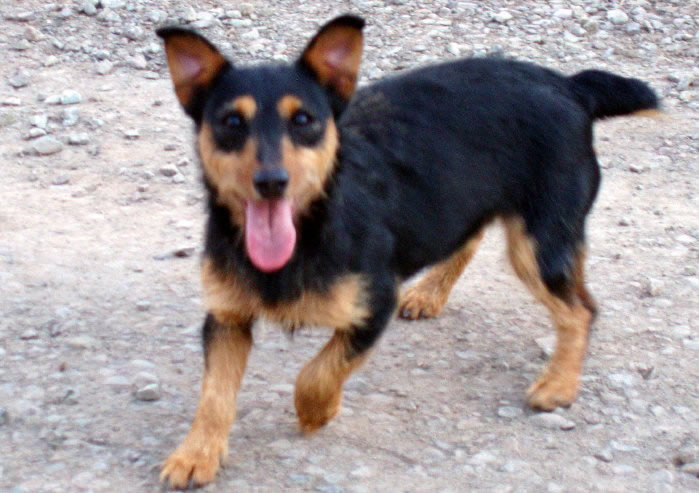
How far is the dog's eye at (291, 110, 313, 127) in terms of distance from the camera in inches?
167

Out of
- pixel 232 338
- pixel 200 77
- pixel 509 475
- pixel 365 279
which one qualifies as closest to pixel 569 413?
pixel 509 475

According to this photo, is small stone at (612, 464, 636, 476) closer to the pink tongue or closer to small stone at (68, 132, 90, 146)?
the pink tongue

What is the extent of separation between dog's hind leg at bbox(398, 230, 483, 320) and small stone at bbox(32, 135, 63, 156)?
3.19 m

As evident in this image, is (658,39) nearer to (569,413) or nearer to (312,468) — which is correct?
(569,413)

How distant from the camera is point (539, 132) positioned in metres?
5.29

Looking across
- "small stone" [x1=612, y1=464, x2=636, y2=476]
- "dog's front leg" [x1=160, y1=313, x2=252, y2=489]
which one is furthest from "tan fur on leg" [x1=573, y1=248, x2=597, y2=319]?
"dog's front leg" [x1=160, y1=313, x2=252, y2=489]

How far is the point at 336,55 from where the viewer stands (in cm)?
449

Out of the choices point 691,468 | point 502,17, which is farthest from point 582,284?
point 502,17

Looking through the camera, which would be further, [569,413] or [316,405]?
[569,413]

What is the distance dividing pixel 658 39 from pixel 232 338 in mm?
7257

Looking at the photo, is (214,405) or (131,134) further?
(131,134)

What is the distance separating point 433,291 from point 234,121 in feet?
7.33

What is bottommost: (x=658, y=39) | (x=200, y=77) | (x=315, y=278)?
(x=658, y=39)

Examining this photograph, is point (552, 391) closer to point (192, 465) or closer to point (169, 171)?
point (192, 465)
